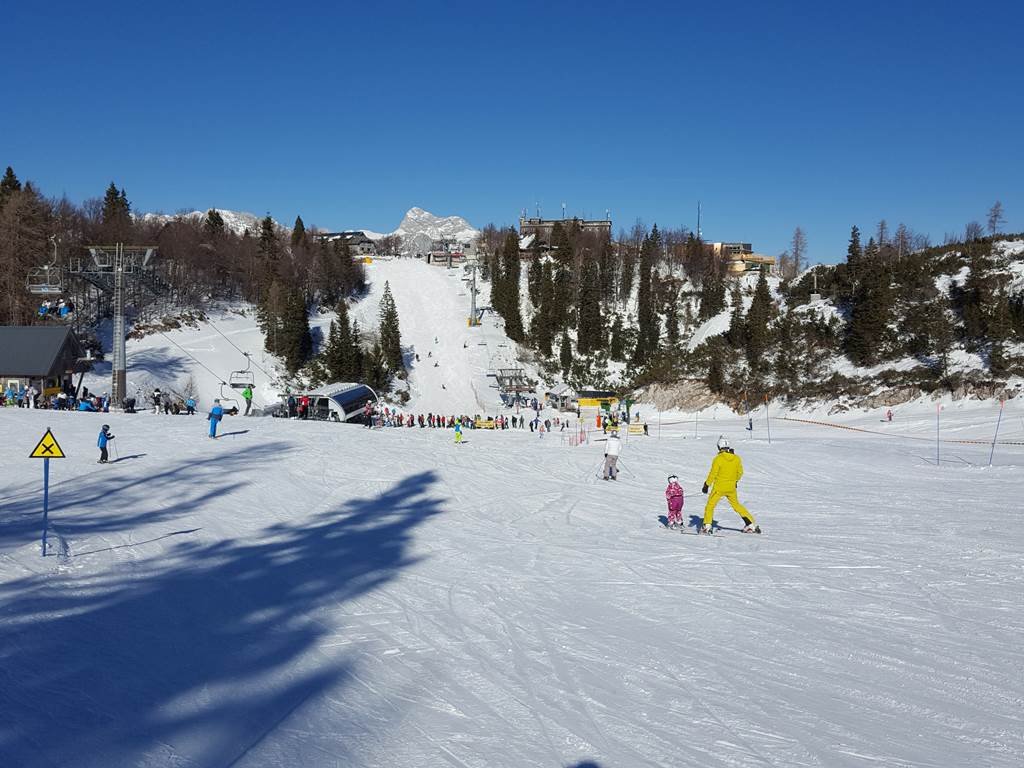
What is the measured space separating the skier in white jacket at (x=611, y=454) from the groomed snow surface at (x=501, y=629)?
67.6 inches

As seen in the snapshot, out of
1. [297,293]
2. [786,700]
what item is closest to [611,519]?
[786,700]

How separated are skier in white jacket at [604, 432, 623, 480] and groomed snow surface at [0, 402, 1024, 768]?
1718mm

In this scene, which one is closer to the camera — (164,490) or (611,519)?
(611,519)

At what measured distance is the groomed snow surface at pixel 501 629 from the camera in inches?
181

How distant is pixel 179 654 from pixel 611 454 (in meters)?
12.0

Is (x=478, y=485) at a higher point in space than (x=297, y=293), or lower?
lower

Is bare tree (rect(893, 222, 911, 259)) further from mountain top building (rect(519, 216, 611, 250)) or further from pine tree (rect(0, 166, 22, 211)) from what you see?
pine tree (rect(0, 166, 22, 211))

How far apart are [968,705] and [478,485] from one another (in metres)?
12.2

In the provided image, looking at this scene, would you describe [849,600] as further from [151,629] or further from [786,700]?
[151,629]

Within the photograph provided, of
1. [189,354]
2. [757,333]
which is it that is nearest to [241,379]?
[189,354]

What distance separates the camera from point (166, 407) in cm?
3547

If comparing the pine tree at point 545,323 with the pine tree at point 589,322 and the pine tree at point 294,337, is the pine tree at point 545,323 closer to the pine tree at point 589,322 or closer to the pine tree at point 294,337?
the pine tree at point 589,322

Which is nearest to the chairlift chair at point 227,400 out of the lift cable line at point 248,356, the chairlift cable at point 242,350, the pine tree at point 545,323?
the lift cable line at point 248,356

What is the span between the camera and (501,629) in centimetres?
684
